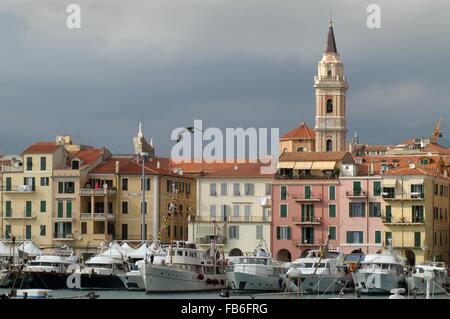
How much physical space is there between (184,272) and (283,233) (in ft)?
65.7

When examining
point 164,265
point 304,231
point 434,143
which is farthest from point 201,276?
point 434,143

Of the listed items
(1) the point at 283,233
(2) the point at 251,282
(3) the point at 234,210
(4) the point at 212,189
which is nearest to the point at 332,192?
(1) the point at 283,233

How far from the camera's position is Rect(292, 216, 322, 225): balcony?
92.9 metres

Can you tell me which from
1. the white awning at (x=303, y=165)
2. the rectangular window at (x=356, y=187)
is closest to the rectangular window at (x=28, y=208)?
the white awning at (x=303, y=165)

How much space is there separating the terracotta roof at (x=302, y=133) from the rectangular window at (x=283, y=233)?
4437 centimetres

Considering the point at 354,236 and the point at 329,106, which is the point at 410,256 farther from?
the point at 329,106

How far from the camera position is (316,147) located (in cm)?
13675

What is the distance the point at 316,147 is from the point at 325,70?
369 inches

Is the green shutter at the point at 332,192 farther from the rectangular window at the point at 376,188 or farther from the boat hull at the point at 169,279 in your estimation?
the boat hull at the point at 169,279

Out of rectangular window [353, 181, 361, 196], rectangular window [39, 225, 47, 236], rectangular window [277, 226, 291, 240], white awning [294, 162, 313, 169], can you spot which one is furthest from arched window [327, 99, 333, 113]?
rectangular window [39, 225, 47, 236]

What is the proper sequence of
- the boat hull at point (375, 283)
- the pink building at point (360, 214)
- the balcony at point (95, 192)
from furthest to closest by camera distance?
1. the balcony at point (95, 192)
2. the pink building at point (360, 214)
3. the boat hull at point (375, 283)

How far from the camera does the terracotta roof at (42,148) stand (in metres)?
99.8

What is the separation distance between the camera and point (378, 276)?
243 feet

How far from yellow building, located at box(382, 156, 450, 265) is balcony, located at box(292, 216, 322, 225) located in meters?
5.23
